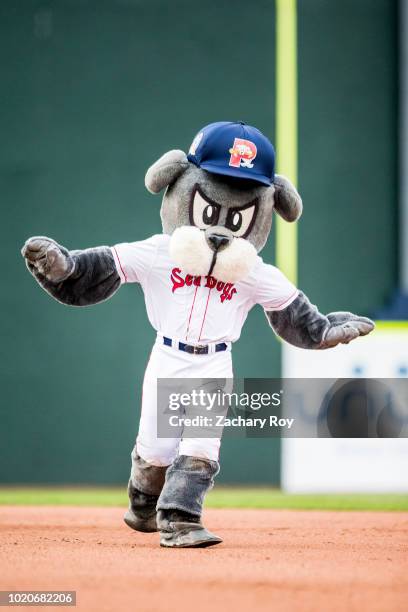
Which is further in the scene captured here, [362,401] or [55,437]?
[55,437]

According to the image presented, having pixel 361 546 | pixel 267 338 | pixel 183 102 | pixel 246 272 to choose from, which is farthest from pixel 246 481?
pixel 246 272

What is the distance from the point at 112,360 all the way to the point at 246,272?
4.13 meters

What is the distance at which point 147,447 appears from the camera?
430cm

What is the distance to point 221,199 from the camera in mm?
4125

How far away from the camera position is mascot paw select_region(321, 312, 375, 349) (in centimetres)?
433

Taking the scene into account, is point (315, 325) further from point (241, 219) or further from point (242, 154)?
point (242, 154)

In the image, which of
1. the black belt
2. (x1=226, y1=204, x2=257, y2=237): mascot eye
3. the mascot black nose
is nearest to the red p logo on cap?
(x1=226, y1=204, x2=257, y2=237): mascot eye

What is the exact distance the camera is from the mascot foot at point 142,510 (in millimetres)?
4445

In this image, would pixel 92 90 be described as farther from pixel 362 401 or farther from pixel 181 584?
pixel 181 584

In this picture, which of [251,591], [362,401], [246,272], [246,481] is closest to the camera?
[251,591]

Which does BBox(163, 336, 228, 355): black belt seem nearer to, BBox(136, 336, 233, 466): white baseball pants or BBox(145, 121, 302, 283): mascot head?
BBox(136, 336, 233, 466): white baseball pants

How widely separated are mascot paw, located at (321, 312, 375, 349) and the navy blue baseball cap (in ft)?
2.17

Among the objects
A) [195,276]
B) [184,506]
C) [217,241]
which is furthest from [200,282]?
[184,506]

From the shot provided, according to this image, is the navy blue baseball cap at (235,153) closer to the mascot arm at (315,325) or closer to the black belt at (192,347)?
the mascot arm at (315,325)
